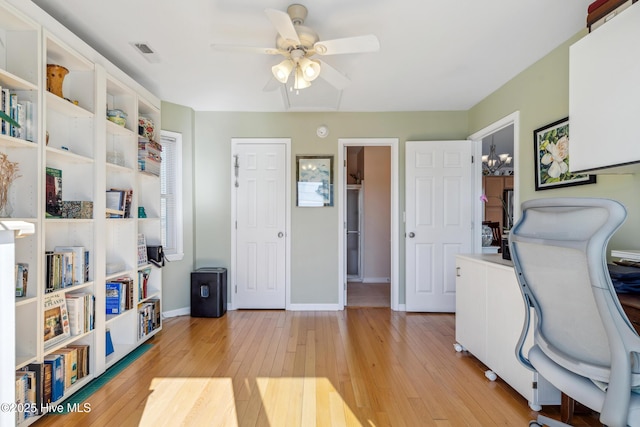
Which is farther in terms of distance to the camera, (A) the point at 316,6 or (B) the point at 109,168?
(B) the point at 109,168

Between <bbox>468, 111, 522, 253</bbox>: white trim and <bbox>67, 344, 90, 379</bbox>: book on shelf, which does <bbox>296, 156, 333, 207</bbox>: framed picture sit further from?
<bbox>67, 344, 90, 379</bbox>: book on shelf

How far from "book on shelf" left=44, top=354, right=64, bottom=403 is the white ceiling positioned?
2202mm

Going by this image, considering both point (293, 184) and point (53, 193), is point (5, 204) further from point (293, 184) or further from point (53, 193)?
point (293, 184)

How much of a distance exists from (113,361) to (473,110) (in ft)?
14.5

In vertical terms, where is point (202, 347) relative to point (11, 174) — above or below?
below

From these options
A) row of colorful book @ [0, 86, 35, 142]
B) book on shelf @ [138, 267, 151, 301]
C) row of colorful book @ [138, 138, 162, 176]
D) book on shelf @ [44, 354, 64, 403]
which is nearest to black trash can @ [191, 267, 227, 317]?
book on shelf @ [138, 267, 151, 301]

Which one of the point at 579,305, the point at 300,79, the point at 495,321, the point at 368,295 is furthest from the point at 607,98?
the point at 368,295

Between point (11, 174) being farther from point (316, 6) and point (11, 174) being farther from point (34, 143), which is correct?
point (316, 6)

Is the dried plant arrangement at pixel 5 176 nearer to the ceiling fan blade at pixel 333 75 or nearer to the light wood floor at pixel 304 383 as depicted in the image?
the light wood floor at pixel 304 383

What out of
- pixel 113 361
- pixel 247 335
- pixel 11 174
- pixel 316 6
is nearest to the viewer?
pixel 11 174

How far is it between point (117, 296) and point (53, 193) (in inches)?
36.9

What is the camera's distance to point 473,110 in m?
3.65

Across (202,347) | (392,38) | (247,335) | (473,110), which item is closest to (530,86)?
(473,110)

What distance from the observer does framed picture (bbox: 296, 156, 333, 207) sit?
148 inches
